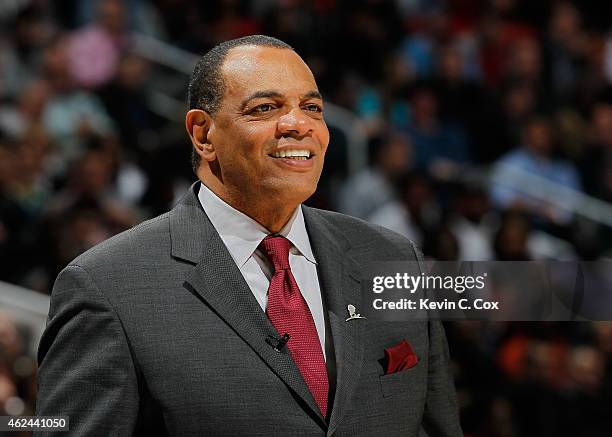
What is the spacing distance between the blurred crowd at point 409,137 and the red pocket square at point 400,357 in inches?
79.3

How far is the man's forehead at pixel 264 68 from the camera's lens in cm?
187

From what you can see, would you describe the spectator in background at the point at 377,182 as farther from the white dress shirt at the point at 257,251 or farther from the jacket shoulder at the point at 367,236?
the white dress shirt at the point at 257,251

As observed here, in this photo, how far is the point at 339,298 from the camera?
195 cm

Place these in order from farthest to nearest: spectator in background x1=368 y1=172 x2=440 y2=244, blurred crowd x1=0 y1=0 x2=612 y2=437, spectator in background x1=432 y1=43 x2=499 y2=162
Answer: spectator in background x1=432 y1=43 x2=499 y2=162, spectator in background x1=368 y1=172 x2=440 y2=244, blurred crowd x1=0 y1=0 x2=612 y2=437

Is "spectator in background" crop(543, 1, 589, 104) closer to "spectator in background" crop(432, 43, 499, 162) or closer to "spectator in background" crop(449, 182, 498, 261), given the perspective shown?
"spectator in background" crop(432, 43, 499, 162)

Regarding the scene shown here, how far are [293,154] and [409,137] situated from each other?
469cm

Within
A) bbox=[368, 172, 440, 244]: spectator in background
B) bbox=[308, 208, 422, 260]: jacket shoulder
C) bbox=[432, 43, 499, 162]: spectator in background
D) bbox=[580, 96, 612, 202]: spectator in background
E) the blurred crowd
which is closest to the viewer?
bbox=[308, 208, 422, 260]: jacket shoulder

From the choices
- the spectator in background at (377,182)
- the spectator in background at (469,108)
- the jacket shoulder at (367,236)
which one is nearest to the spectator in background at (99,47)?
the spectator in background at (377,182)

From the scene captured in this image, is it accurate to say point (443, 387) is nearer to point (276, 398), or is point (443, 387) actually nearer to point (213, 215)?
point (276, 398)

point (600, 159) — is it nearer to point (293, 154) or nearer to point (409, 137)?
point (409, 137)

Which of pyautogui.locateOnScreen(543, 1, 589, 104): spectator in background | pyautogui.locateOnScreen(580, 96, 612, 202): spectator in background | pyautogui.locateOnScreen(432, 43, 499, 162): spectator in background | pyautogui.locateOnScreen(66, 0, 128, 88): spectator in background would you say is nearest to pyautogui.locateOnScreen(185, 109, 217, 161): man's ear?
pyautogui.locateOnScreen(66, 0, 128, 88): spectator in background

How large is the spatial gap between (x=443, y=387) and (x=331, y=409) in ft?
0.84

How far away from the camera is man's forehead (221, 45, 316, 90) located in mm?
1872

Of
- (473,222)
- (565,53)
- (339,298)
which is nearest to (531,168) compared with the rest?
(473,222)
